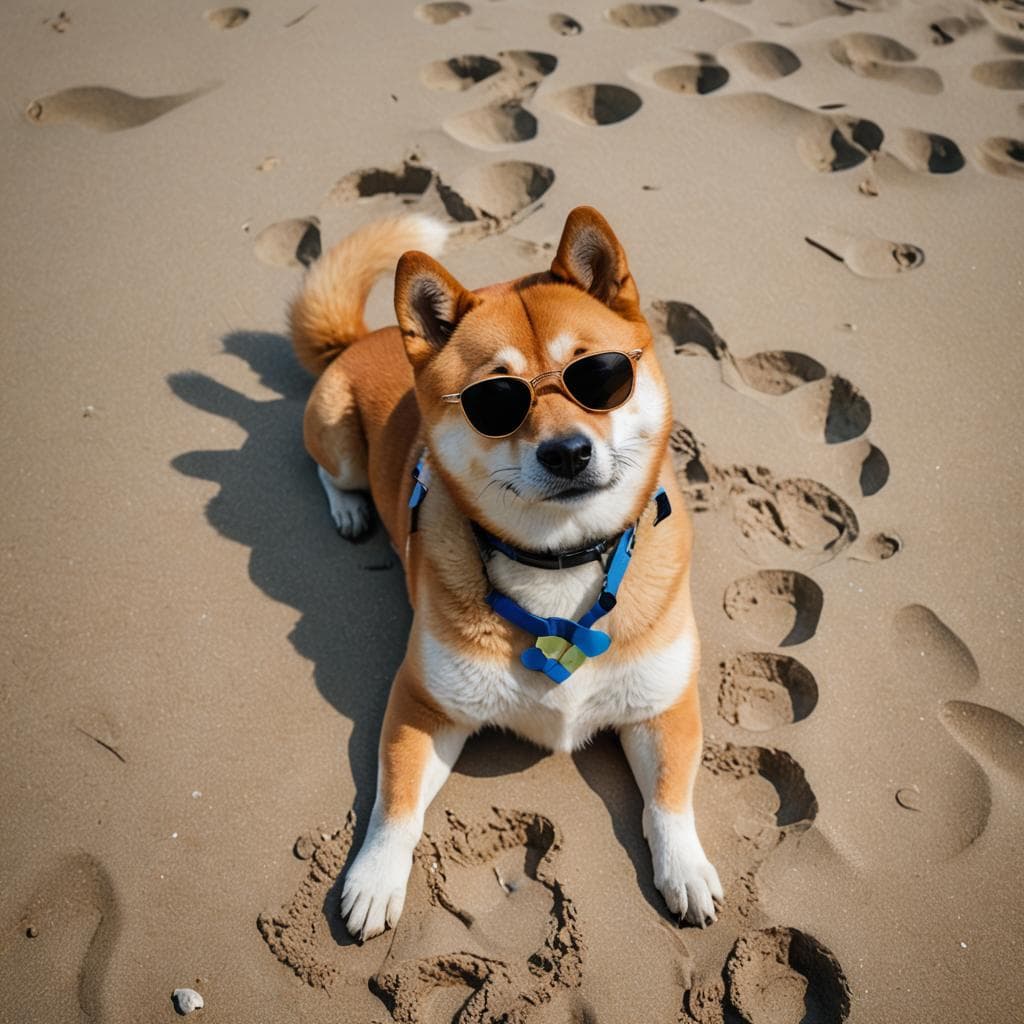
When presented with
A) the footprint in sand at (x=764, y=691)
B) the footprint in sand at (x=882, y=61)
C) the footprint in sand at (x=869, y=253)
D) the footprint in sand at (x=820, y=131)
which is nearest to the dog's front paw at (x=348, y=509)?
the footprint in sand at (x=764, y=691)

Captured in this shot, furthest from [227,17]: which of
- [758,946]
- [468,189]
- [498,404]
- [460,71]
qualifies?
[758,946]

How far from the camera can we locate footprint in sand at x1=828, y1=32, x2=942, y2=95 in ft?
15.0

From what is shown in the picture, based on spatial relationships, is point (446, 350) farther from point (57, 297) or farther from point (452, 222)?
point (57, 297)

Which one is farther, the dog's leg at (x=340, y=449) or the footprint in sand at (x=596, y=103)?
the footprint in sand at (x=596, y=103)

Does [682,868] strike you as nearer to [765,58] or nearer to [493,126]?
[493,126]

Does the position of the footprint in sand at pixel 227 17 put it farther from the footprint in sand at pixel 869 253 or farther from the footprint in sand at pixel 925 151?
the footprint in sand at pixel 925 151

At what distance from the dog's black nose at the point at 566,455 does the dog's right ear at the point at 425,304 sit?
0.49 metres

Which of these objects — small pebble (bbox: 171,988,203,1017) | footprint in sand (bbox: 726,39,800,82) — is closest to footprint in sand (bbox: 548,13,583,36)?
footprint in sand (bbox: 726,39,800,82)

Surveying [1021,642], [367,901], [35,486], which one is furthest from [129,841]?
[1021,642]

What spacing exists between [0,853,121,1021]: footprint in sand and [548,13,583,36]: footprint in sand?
4707 millimetres

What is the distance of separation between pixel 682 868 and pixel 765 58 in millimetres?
4289

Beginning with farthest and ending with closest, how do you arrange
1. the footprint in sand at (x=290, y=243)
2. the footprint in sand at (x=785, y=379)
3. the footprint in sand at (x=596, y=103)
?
the footprint in sand at (x=596, y=103) < the footprint in sand at (x=290, y=243) < the footprint in sand at (x=785, y=379)

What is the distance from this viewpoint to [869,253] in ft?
12.8

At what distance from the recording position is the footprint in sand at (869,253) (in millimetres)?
3863
